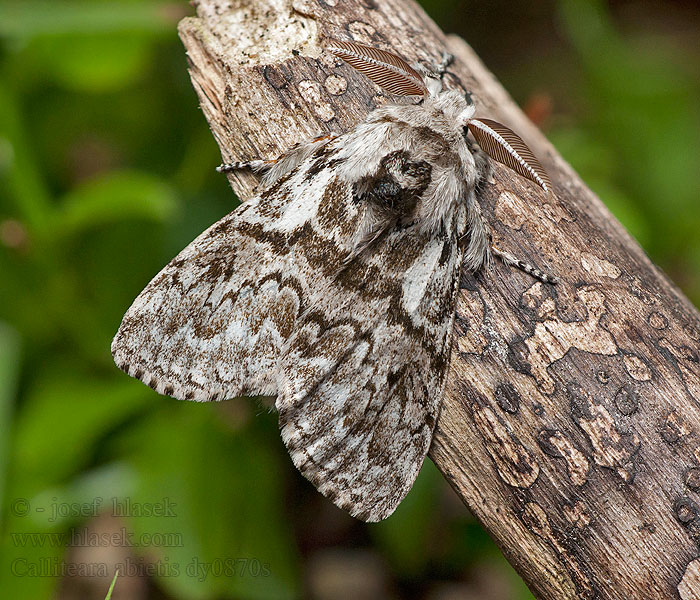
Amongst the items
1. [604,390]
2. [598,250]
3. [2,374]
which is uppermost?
[598,250]

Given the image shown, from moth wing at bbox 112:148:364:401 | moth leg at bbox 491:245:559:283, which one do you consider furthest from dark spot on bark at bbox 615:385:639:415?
moth wing at bbox 112:148:364:401

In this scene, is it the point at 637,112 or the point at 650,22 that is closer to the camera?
the point at 637,112

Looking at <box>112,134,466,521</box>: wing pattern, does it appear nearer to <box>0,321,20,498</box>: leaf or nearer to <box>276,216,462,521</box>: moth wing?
<box>276,216,462,521</box>: moth wing

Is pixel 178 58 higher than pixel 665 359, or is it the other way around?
pixel 178 58

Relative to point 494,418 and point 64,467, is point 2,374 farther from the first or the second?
point 494,418

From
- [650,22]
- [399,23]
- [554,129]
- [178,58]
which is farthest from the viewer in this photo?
[650,22]

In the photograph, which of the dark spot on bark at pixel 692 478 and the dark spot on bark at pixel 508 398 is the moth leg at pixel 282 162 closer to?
the dark spot on bark at pixel 508 398

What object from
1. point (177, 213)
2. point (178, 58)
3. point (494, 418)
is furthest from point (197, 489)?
point (178, 58)
